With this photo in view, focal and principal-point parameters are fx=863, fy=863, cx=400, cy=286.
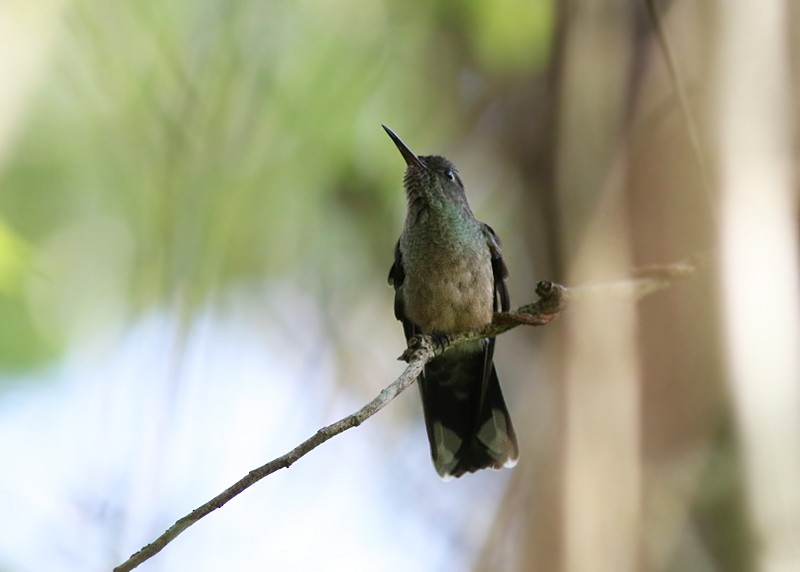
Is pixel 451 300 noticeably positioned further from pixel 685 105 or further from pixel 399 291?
pixel 685 105

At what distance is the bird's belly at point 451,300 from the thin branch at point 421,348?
292 mm

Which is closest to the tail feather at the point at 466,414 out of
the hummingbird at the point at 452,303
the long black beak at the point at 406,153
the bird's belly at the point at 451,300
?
the hummingbird at the point at 452,303

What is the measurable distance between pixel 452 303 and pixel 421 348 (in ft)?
2.32

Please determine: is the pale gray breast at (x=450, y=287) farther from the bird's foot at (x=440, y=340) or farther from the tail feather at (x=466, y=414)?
the tail feather at (x=466, y=414)

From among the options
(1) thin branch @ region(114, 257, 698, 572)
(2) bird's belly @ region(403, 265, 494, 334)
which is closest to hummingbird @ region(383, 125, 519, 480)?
(2) bird's belly @ region(403, 265, 494, 334)

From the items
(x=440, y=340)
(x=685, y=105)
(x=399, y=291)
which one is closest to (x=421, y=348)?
(x=440, y=340)

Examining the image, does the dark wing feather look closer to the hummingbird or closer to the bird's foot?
the hummingbird

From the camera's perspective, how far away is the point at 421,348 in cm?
265

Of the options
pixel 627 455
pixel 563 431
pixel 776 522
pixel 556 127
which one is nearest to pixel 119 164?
pixel 556 127

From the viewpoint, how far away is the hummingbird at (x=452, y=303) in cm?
338

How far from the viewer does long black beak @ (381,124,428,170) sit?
353cm

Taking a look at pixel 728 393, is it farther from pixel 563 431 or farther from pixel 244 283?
pixel 244 283

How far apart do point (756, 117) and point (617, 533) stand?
4.27 ft

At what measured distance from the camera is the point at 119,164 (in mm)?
3900
